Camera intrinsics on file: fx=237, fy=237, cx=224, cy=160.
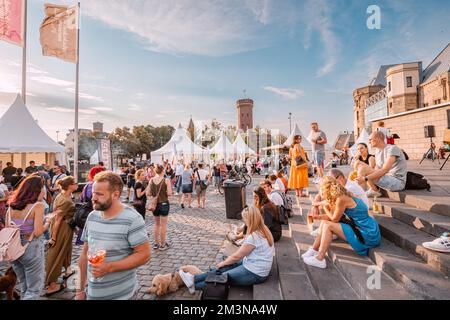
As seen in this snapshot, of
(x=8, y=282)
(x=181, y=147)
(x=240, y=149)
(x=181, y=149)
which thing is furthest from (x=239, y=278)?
(x=240, y=149)

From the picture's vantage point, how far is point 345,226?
3686 mm

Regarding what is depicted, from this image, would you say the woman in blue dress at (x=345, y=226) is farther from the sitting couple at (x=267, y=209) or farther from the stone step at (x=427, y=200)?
the sitting couple at (x=267, y=209)

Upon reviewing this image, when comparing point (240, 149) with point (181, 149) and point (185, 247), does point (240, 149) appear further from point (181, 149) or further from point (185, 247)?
point (185, 247)

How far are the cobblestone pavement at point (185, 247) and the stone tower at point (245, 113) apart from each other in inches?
3320

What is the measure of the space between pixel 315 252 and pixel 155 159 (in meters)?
24.5

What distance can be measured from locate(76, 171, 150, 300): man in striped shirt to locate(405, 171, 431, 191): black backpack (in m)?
5.86

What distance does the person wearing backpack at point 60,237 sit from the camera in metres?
3.97

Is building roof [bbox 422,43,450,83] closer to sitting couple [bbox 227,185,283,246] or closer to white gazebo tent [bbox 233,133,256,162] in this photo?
white gazebo tent [bbox 233,133,256,162]

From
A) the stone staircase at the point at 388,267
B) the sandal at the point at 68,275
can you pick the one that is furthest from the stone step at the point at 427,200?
the sandal at the point at 68,275

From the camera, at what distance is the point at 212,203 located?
38.7ft

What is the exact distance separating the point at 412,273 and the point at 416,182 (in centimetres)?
353

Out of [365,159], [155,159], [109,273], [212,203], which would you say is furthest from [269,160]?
[109,273]

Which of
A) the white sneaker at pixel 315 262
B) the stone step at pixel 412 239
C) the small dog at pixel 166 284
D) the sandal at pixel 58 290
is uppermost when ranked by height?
the stone step at pixel 412 239

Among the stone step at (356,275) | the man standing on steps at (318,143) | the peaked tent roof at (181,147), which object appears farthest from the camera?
the peaked tent roof at (181,147)
